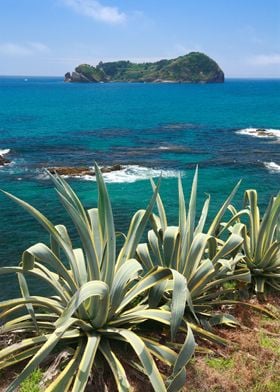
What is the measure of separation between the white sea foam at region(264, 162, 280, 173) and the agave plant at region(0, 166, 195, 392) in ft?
89.4

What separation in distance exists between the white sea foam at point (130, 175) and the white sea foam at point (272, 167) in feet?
22.1

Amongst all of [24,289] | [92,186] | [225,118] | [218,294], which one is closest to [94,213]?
[24,289]

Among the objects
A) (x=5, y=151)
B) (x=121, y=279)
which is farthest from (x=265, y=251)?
(x=5, y=151)

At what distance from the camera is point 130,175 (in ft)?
98.5

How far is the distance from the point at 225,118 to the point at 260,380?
67.3 metres

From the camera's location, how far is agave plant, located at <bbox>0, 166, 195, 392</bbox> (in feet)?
15.9

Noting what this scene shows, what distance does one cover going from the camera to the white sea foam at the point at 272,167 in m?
32.0

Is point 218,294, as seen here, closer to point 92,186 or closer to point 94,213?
point 94,213

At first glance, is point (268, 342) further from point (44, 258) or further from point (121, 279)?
point (44, 258)

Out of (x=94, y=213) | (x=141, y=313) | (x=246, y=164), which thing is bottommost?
(x=246, y=164)

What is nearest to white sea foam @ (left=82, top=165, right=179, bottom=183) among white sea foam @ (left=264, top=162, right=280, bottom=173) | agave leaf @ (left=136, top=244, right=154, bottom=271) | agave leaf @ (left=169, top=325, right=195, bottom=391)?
white sea foam @ (left=264, top=162, right=280, bottom=173)

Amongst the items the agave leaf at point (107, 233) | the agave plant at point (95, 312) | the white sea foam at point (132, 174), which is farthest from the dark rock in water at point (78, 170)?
the agave leaf at point (107, 233)

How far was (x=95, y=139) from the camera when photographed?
155 ft

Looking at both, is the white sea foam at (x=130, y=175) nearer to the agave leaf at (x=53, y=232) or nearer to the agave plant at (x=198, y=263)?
the agave plant at (x=198, y=263)
